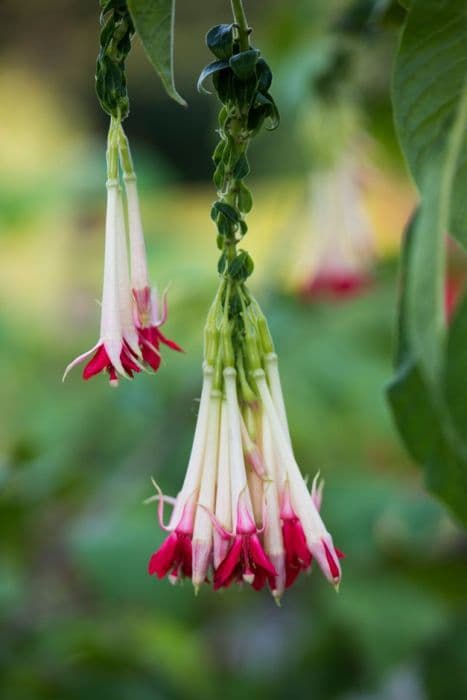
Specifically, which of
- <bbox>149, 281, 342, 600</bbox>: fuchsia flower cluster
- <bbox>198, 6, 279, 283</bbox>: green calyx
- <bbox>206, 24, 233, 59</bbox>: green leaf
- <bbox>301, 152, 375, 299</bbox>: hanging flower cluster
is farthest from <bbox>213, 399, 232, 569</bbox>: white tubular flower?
<bbox>301, 152, 375, 299</bbox>: hanging flower cluster

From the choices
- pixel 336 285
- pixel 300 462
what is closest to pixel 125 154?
pixel 336 285

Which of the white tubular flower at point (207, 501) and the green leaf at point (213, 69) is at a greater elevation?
the green leaf at point (213, 69)

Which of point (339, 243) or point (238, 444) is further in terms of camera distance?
point (339, 243)

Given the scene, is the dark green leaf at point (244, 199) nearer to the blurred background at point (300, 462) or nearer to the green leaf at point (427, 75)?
the green leaf at point (427, 75)

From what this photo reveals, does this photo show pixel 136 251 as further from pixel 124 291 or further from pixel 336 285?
pixel 336 285

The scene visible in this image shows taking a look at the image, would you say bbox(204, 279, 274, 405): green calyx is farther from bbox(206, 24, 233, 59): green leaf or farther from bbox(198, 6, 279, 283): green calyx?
bbox(206, 24, 233, 59): green leaf

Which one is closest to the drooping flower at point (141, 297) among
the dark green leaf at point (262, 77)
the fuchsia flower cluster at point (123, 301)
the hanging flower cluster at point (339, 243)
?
the fuchsia flower cluster at point (123, 301)
